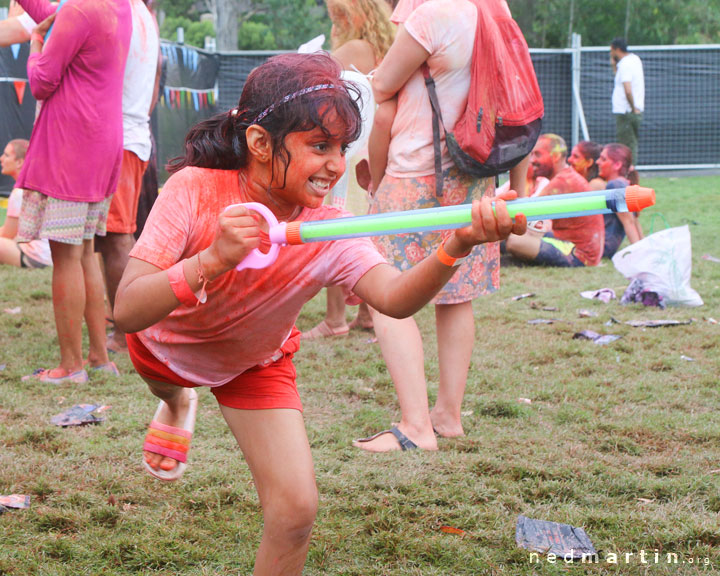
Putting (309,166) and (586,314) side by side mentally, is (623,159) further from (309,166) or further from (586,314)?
(309,166)

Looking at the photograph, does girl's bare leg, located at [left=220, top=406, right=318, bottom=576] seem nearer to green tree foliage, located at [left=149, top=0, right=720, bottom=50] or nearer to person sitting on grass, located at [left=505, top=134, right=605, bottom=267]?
person sitting on grass, located at [left=505, top=134, right=605, bottom=267]

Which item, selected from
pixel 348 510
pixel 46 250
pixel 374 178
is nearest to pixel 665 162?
pixel 46 250

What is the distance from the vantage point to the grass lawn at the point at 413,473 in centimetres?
261

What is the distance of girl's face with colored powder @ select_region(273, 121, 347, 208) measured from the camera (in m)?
2.07

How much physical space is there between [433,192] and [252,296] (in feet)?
5.09

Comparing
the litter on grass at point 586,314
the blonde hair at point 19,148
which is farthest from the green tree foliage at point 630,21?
the litter on grass at point 586,314

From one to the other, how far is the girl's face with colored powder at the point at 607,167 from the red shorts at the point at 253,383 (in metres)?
6.74

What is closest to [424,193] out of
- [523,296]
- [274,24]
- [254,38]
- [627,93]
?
[523,296]

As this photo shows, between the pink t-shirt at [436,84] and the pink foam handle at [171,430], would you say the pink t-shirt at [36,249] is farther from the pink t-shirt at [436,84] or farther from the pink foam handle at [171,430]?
the pink foam handle at [171,430]

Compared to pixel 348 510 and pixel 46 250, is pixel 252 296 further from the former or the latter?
pixel 46 250

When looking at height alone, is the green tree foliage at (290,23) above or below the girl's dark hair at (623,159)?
above

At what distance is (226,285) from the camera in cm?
216

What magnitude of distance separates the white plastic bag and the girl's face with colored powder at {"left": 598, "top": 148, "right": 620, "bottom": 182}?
7.90 feet

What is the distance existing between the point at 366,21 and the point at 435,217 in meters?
3.08
